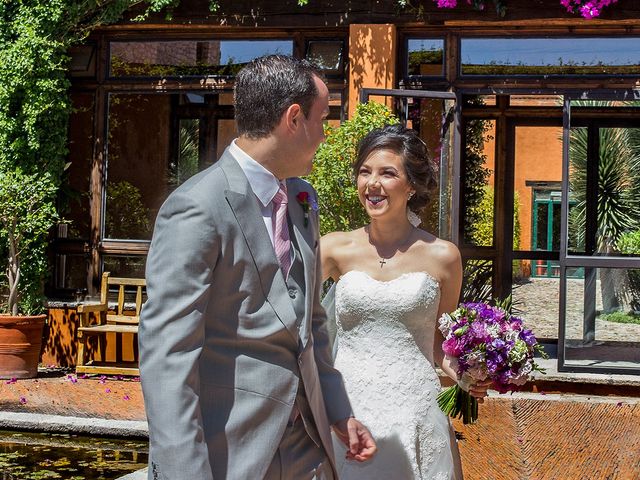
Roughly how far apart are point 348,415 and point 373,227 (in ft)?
5.45

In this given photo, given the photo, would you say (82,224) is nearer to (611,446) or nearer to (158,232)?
(611,446)

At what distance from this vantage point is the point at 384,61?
10.3 metres

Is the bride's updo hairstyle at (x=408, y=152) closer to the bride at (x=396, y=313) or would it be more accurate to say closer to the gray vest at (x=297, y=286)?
the bride at (x=396, y=313)

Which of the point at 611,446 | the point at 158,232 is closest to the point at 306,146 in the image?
the point at 158,232

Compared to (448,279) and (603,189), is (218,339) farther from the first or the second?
(603,189)

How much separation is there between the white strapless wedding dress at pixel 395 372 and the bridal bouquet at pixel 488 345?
149 mm

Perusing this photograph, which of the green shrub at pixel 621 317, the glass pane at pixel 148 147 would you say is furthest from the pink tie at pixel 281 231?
the glass pane at pixel 148 147

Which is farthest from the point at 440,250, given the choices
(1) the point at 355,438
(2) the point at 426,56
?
(2) the point at 426,56

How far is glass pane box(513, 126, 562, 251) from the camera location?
45.0 feet

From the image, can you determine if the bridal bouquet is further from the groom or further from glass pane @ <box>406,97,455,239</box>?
glass pane @ <box>406,97,455,239</box>

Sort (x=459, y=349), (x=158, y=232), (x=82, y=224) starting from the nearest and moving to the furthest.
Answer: (x=158, y=232) < (x=459, y=349) < (x=82, y=224)

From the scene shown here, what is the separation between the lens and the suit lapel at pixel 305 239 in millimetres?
2520

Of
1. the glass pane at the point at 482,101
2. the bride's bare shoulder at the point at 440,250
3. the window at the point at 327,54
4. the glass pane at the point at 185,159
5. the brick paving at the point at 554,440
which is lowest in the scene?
the brick paving at the point at 554,440

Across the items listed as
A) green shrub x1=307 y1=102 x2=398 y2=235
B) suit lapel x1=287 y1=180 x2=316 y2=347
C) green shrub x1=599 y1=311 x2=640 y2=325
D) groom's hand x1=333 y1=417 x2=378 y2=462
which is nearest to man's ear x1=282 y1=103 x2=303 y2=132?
suit lapel x1=287 y1=180 x2=316 y2=347
